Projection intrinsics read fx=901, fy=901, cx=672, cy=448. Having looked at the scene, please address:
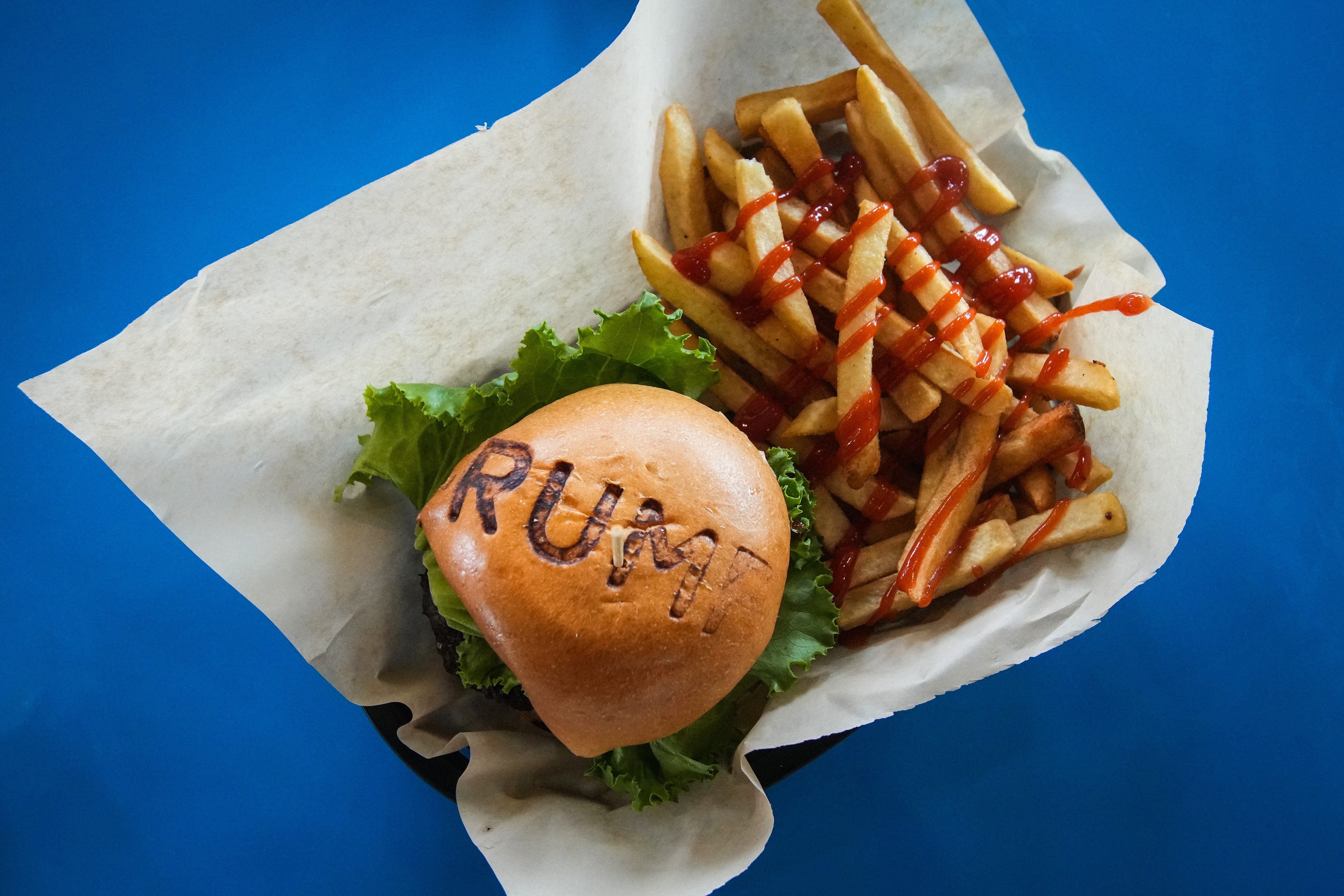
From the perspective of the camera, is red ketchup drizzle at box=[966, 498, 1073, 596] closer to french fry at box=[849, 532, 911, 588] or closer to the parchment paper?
the parchment paper

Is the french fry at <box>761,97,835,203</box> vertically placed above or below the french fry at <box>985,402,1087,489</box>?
above

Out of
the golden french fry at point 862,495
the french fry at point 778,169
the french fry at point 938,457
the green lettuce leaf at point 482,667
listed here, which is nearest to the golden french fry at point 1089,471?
the french fry at point 938,457

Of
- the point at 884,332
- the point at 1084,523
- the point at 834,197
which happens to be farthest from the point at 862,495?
the point at 834,197

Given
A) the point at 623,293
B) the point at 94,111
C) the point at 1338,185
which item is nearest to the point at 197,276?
the point at 623,293

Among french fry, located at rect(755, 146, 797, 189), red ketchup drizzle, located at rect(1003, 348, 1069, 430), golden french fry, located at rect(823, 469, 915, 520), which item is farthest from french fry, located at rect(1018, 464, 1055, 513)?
french fry, located at rect(755, 146, 797, 189)

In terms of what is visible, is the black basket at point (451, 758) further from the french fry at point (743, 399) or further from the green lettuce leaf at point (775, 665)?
the french fry at point (743, 399)

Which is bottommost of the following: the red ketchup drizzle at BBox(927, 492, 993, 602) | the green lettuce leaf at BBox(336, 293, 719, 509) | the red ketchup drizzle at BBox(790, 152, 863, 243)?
the red ketchup drizzle at BBox(927, 492, 993, 602)

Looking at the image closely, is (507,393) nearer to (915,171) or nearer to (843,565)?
(843,565)
